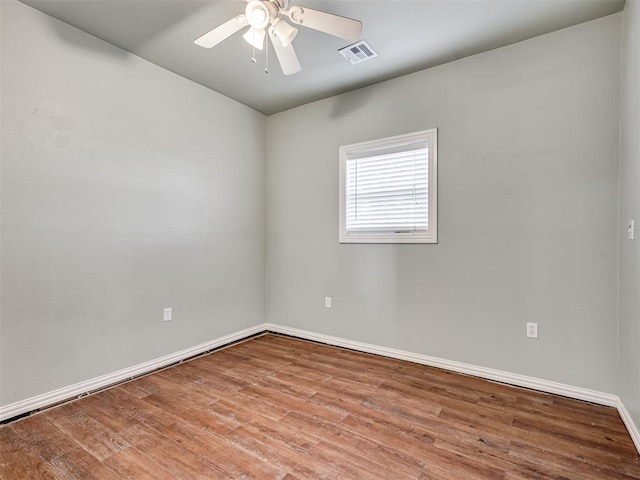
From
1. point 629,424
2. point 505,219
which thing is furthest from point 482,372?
point 505,219

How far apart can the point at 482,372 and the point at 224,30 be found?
303 centimetres

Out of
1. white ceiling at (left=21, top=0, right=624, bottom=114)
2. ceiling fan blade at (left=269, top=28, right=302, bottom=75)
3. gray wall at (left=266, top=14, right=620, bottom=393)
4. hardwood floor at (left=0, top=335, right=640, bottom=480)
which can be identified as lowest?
hardwood floor at (left=0, top=335, right=640, bottom=480)

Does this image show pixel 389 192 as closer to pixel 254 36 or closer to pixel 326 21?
pixel 326 21

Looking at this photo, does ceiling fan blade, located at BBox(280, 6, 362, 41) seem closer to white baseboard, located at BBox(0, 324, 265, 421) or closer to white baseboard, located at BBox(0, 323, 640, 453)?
white baseboard, located at BBox(0, 323, 640, 453)

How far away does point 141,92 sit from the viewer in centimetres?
262

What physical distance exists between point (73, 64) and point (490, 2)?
288cm

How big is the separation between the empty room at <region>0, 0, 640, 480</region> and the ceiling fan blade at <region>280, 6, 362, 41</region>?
2cm

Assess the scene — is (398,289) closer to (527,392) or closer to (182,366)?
(527,392)

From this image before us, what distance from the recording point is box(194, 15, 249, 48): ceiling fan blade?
65.1 inches

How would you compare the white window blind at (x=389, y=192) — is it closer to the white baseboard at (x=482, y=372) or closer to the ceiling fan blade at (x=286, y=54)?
the white baseboard at (x=482, y=372)

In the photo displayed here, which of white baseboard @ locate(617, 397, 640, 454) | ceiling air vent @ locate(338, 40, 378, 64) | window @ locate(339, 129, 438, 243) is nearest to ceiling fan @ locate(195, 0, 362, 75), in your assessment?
ceiling air vent @ locate(338, 40, 378, 64)

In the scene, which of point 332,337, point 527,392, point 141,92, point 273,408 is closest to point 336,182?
point 332,337

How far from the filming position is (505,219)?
2.43m

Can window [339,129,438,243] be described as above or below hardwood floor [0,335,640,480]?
above
